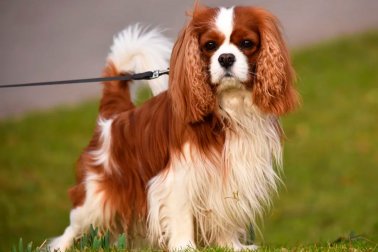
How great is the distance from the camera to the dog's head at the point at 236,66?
6.46 m

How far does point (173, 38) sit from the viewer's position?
11.7 meters

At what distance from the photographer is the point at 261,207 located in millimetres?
7008

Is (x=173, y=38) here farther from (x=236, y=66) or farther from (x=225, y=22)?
(x=236, y=66)

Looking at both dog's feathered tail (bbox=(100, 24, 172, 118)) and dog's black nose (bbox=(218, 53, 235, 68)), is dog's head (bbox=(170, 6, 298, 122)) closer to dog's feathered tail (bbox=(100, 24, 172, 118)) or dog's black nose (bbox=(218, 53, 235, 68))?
dog's black nose (bbox=(218, 53, 235, 68))

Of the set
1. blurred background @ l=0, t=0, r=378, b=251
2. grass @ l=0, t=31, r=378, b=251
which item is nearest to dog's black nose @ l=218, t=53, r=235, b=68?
blurred background @ l=0, t=0, r=378, b=251

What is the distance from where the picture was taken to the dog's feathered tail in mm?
7812

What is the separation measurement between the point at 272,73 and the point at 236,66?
0.97 feet

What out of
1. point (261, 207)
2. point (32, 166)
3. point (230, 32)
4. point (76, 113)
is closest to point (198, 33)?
point (230, 32)

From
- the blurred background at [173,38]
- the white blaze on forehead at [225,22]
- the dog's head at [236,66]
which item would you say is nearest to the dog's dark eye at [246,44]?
the dog's head at [236,66]

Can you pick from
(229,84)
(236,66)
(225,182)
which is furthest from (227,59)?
(225,182)

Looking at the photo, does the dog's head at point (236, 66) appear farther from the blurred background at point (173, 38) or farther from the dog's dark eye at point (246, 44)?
the blurred background at point (173, 38)

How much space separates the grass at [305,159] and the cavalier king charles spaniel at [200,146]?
13.5 ft

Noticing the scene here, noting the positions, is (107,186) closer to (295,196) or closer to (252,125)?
(252,125)

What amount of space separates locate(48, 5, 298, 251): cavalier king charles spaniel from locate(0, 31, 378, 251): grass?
4.13m
